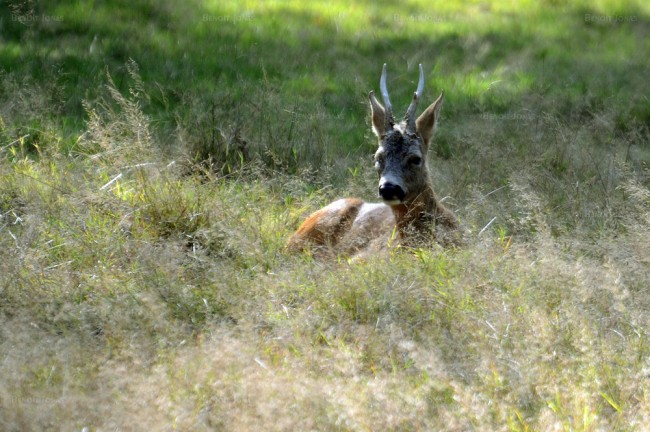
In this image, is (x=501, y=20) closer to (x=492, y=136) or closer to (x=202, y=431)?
(x=492, y=136)

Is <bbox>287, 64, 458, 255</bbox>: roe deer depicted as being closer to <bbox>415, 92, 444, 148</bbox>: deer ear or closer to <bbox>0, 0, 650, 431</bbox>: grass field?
<bbox>415, 92, 444, 148</bbox>: deer ear

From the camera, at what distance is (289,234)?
710 cm

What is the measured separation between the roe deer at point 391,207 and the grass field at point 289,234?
0.89 feet

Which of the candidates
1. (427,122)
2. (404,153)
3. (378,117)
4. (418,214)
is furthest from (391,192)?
(378,117)

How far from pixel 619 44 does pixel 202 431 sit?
10.2 meters

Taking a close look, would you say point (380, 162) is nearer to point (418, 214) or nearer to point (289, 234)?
point (418, 214)

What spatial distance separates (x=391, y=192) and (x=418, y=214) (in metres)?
0.27

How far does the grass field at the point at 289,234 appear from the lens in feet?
13.0

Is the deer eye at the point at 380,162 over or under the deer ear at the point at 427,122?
under

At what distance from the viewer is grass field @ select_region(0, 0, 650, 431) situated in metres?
3.96

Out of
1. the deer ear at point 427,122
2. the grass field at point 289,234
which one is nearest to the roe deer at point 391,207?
the deer ear at point 427,122

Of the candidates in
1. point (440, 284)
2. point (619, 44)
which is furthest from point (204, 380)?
point (619, 44)

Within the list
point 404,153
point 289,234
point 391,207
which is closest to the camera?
point 404,153

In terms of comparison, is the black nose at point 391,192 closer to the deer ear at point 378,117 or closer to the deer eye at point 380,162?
the deer eye at point 380,162
